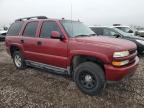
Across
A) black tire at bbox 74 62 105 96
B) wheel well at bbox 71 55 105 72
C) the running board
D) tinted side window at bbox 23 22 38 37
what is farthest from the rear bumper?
tinted side window at bbox 23 22 38 37

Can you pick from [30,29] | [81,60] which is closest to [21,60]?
[30,29]

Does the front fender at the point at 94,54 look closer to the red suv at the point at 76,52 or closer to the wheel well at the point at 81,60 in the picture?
the red suv at the point at 76,52

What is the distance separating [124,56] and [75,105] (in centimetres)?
150

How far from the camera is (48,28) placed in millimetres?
5203

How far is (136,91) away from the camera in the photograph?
4477mm

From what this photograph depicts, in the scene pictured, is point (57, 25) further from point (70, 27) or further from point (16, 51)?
point (16, 51)

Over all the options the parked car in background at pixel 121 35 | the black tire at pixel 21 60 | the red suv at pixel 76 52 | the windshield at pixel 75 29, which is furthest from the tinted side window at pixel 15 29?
the parked car in background at pixel 121 35

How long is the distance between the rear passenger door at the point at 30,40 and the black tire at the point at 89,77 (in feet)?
5.86

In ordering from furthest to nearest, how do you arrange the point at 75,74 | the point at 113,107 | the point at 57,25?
1. the point at 57,25
2. the point at 75,74
3. the point at 113,107

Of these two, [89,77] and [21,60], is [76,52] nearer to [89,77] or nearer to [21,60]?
[89,77]

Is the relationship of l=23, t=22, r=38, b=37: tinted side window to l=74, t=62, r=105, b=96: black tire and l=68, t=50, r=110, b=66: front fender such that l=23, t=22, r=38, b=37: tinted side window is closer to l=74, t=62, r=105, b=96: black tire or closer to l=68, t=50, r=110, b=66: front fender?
l=68, t=50, r=110, b=66: front fender

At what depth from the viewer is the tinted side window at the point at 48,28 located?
5033 mm

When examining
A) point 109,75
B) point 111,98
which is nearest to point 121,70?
point 109,75

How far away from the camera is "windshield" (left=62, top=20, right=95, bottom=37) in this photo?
479cm
